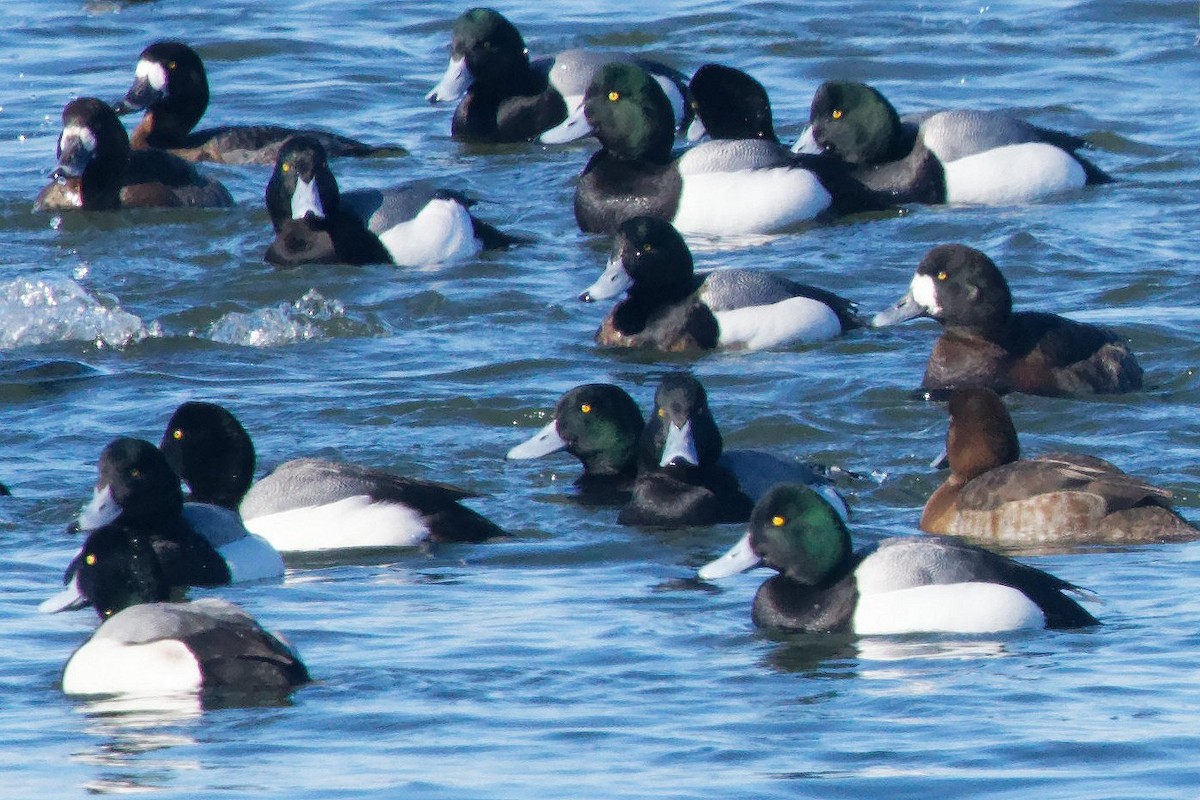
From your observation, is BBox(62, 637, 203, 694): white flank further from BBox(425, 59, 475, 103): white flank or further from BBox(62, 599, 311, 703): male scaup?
BBox(425, 59, 475, 103): white flank

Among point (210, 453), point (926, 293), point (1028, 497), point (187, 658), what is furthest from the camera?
point (926, 293)

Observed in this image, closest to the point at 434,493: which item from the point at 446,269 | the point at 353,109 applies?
the point at 446,269

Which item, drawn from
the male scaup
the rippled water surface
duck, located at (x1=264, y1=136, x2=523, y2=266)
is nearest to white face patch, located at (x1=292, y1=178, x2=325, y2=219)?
duck, located at (x1=264, y1=136, x2=523, y2=266)

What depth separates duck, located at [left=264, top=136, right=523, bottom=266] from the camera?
14.4 m

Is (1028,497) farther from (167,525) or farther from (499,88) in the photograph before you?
(499,88)

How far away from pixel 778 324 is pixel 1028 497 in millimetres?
3346

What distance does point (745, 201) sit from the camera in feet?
50.4

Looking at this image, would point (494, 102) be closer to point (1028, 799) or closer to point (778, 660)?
point (778, 660)

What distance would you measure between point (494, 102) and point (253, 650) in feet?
37.4

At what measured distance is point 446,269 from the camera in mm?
14625

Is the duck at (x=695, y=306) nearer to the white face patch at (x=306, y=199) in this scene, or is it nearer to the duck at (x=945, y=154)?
the white face patch at (x=306, y=199)

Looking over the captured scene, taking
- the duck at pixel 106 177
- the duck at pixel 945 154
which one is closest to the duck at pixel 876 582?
the duck at pixel 945 154

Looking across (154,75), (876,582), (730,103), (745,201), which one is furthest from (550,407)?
(154,75)

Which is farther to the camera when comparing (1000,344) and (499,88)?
(499,88)
